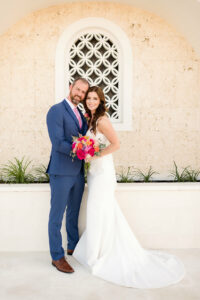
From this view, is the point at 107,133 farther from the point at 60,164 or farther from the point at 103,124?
the point at 60,164

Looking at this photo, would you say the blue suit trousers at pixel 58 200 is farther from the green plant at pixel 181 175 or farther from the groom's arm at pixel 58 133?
the green plant at pixel 181 175

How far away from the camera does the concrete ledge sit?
3.92 metres

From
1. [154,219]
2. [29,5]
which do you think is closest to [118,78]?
[29,5]

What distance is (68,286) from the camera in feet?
9.85

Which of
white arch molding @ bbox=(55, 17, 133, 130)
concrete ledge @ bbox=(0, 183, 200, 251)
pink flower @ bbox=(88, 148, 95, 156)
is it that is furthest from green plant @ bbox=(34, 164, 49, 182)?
pink flower @ bbox=(88, 148, 95, 156)

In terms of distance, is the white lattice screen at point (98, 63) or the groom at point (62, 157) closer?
the groom at point (62, 157)

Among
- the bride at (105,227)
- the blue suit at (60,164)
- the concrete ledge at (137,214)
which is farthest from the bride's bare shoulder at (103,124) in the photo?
the concrete ledge at (137,214)

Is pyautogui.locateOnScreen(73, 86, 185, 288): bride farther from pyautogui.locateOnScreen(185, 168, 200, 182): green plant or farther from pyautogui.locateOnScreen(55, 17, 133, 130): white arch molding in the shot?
pyautogui.locateOnScreen(55, 17, 133, 130): white arch molding

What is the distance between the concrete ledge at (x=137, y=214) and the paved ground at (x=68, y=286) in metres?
0.39

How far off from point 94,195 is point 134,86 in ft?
8.24

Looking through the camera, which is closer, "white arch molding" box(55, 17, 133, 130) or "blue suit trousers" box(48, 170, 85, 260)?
"blue suit trousers" box(48, 170, 85, 260)

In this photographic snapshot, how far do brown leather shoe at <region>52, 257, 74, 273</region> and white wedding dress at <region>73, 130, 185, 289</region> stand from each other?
8.5 inches

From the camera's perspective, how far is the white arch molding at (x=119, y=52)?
199 inches

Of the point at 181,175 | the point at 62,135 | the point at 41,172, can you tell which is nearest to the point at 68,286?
the point at 62,135
